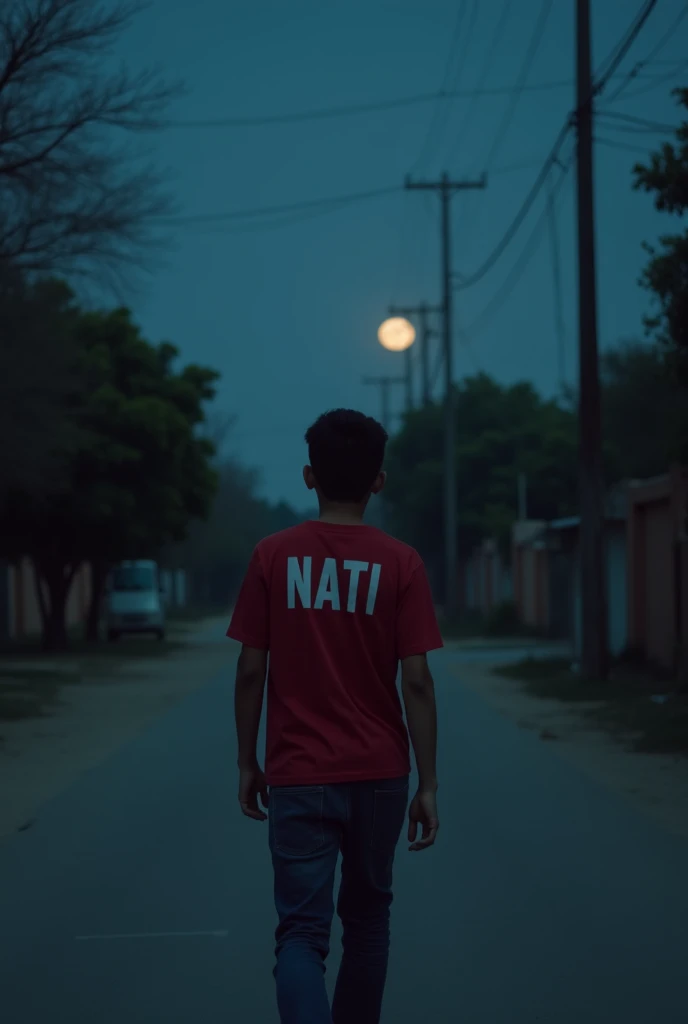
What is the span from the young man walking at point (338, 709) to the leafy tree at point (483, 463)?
164 feet

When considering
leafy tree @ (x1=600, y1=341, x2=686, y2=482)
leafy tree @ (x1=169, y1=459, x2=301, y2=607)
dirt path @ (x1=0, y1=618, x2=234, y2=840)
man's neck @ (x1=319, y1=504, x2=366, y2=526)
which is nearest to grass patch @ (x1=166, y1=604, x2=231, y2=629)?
leafy tree @ (x1=169, y1=459, x2=301, y2=607)

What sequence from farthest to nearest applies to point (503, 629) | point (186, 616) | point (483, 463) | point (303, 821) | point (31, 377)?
point (186, 616), point (483, 463), point (503, 629), point (31, 377), point (303, 821)

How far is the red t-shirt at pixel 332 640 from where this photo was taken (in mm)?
4145

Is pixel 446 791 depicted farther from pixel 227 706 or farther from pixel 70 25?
pixel 70 25

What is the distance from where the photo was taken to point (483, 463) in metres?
60.5

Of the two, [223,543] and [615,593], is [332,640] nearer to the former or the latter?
[615,593]

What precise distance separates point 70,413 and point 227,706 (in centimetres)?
1105

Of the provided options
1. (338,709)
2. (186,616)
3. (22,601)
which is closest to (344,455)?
(338,709)

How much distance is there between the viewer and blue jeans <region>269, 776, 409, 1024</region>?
158 inches

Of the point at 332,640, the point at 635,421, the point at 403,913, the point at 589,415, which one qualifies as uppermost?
the point at 635,421

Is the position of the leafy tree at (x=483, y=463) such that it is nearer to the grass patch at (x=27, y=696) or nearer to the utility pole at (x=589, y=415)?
the grass patch at (x=27, y=696)

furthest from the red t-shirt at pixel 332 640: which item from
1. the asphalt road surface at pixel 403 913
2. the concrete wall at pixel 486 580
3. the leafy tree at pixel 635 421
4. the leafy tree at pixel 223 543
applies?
the leafy tree at pixel 223 543

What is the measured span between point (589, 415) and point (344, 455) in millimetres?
16411

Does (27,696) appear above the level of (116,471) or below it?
below
